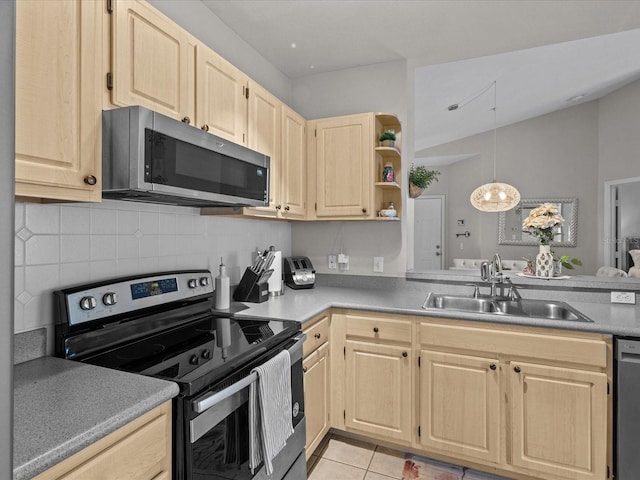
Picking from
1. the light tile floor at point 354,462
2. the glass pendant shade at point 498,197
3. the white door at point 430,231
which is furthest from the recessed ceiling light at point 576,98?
the light tile floor at point 354,462

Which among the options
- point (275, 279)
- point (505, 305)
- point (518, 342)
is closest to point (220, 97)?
point (275, 279)

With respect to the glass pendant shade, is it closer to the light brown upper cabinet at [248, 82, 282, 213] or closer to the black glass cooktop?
the light brown upper cabinet at [248, 82, 282, 213]

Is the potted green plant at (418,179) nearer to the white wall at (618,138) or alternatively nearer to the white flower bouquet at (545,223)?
the white flower bouquet at (545,223)

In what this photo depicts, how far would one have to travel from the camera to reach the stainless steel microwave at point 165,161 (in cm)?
116

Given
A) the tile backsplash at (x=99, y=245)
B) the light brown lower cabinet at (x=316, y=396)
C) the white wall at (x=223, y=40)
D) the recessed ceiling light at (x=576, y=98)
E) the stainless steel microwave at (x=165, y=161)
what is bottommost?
the light brown lower cabinet at (x=316, y=396)

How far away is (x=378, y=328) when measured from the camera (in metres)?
2.10

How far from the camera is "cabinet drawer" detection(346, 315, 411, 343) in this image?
2049 millimetres

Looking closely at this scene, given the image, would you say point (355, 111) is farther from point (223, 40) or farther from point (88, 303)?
point (88, 303)

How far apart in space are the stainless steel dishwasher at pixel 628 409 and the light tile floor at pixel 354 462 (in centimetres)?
105

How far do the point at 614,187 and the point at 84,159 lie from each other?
5.89 metres

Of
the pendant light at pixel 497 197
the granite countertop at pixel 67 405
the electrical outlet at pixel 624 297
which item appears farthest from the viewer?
the pendant light at pixel 497 197

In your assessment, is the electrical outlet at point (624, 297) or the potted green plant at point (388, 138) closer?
the electrical outlet at point (624, 297)

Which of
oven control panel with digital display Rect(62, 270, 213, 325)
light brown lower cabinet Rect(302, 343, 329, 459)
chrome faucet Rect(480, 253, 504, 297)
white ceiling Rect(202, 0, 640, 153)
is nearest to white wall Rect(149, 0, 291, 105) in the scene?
white ceiling Rect(202, 0, 640, 153)

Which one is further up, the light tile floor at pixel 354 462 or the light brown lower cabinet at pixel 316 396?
the light brown lower cabinet at pixel 316 396
